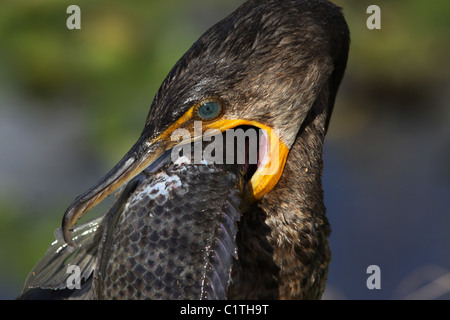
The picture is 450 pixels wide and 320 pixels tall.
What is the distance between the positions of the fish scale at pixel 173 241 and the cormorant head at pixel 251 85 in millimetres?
210

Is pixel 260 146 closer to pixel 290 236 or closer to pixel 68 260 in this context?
pixel 290 236

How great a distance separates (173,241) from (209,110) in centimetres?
55

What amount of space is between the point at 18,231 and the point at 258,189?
9.50 feet

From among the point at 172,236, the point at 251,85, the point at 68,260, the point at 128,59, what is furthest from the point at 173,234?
the point at 128,59

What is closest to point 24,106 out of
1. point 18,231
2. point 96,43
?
point 96,43

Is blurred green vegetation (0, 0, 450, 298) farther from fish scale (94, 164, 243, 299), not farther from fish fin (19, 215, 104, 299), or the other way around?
fish scale (94, 164, 243, 299)

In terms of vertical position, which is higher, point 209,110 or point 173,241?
point 209,110

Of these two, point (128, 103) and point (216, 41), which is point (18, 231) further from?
point (216, 41)

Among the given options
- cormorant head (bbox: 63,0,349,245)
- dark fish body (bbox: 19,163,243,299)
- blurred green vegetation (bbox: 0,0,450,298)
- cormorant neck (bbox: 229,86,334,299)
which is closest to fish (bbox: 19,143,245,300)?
dark fish body (bbox: 19,163,243,299)

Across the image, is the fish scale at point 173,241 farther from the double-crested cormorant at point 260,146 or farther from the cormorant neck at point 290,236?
the cormorant neck at point 290,236

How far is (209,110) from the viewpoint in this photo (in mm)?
2475

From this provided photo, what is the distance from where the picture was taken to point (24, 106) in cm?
550

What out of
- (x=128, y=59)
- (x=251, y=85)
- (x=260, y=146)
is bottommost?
(x=260, y=146)
